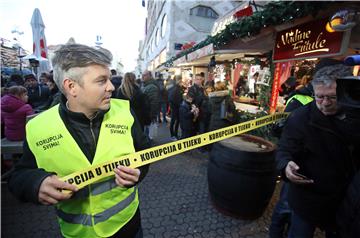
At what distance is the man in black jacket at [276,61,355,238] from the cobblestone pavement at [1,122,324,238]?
1.32m

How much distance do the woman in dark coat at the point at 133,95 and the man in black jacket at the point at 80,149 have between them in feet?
11.0

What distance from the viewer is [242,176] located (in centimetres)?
281

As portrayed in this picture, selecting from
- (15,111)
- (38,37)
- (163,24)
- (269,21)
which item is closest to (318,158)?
(269,21)

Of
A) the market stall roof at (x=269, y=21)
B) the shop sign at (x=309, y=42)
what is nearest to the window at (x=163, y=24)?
the market stall roof at (x=269, y=21)

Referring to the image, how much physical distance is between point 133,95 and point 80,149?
366 centimetres

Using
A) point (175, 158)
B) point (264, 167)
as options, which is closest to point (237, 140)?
point (264, 167)

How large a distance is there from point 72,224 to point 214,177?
2.14 metres

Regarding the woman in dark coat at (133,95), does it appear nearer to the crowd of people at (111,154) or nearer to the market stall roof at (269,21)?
the market stall roof at (269,21)

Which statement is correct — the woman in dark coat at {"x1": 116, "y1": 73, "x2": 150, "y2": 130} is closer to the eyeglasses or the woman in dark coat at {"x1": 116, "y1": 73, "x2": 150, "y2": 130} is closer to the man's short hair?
the man's short hair

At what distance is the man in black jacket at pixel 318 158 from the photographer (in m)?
1.54

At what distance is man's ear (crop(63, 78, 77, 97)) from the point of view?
129 centimetres

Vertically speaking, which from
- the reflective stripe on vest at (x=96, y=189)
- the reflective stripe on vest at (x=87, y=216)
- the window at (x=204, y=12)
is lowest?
the reflective stripe on vest at (x=87, y=216)

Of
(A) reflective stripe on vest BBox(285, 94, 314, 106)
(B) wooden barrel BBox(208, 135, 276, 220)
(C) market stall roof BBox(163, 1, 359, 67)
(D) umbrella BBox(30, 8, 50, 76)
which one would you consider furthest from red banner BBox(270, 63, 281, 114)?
(D) umbrella BBox(30, 8, 50, 76)

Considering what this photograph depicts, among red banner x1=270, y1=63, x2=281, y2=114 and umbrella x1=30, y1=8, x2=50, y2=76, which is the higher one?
umbrella x1=30, y1=8, x2=50, y2=76
